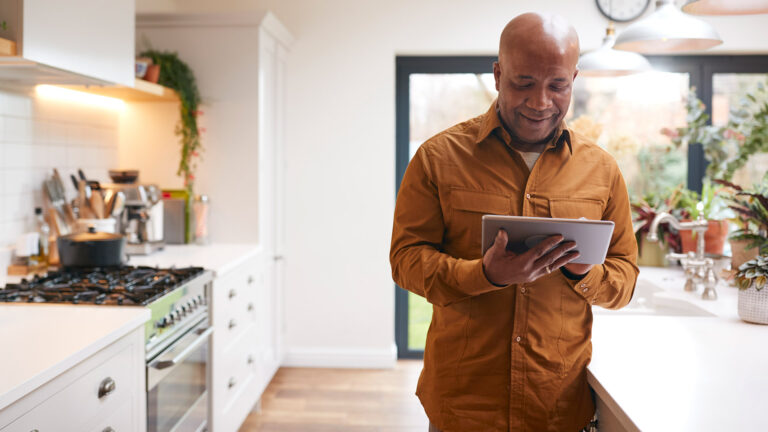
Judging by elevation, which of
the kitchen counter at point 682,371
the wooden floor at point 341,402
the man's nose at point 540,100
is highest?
the man's nose at point 540,100

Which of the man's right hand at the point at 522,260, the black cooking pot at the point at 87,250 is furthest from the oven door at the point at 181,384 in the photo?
the man's right hand at the point at 522,260

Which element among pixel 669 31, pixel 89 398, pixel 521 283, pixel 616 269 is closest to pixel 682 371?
pixel 616 269

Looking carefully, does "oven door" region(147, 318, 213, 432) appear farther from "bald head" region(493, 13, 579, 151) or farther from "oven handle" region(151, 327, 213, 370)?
"bald head" region(493, 13, 579, 151)

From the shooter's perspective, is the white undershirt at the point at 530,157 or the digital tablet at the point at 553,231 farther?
the white undershirt at the point at 530,157

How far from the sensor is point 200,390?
2.60 m

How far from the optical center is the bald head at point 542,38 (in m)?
1.40

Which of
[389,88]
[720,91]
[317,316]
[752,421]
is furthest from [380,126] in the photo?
[752,421]

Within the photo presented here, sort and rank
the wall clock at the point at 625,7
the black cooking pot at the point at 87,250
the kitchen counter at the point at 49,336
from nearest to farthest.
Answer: the kitchen counter at the point at 49,336
the black cooking pot at the point at 87,250
the wall clock at the point at 625,7

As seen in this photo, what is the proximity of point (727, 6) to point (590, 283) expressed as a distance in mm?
1104

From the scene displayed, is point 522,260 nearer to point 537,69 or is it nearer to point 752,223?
point 537,69

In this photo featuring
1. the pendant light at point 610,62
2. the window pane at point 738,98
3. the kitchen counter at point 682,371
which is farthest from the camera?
the window pane at point 738,98

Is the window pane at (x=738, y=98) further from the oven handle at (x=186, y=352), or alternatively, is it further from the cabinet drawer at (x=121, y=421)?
the cabinet drawer at (x=121, y=421)

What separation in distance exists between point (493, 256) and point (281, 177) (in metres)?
2.98

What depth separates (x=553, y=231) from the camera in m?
1.29
